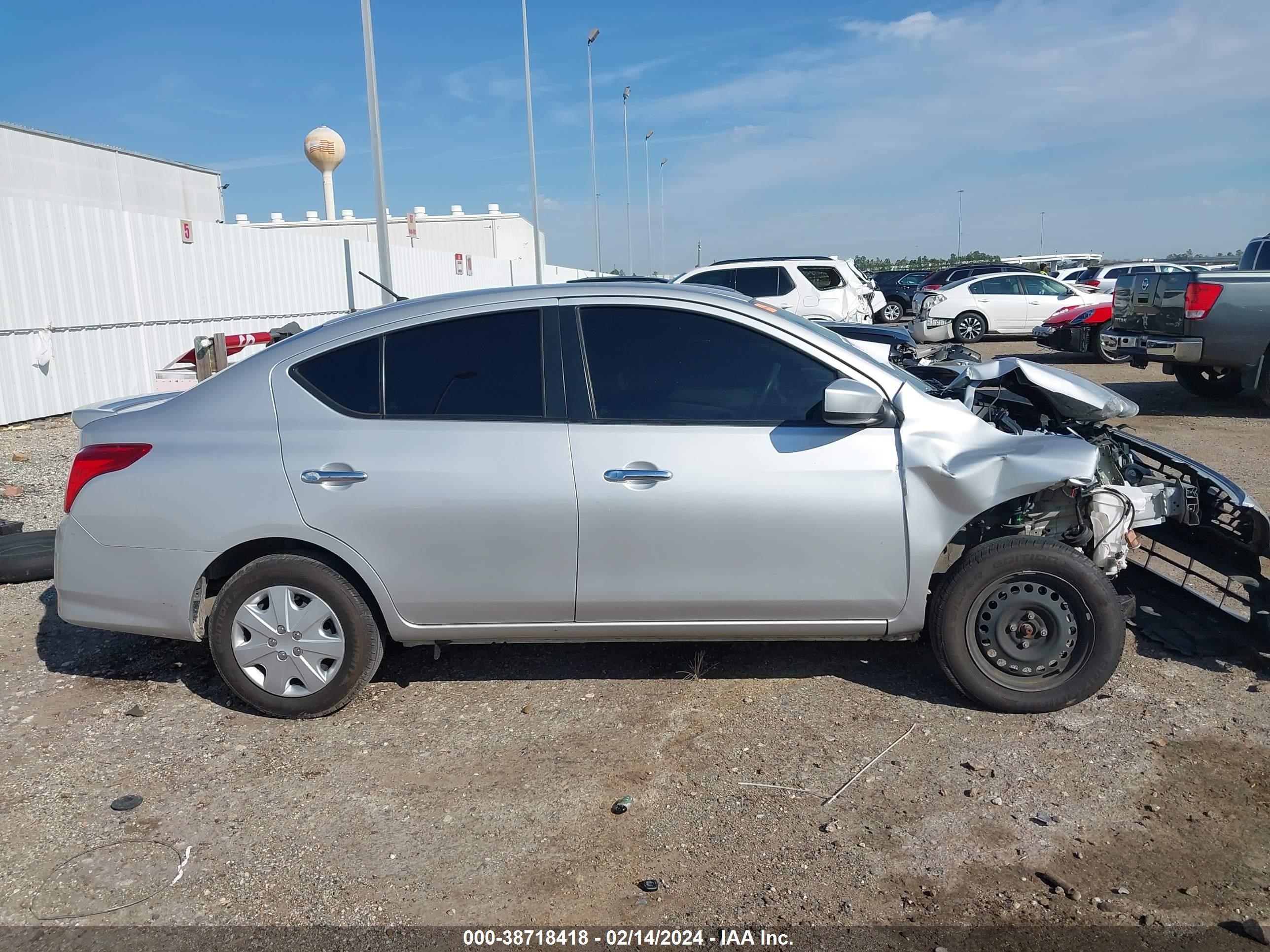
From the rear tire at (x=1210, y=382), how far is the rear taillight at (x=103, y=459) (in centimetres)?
1264

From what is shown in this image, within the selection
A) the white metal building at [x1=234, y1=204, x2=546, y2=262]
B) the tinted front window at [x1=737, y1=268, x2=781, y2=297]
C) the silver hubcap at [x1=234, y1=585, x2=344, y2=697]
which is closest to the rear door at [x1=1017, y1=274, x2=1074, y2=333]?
the tinted front window at [x1=737, y1=268, x2=781, y2=297]

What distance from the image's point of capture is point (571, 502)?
3756 mm

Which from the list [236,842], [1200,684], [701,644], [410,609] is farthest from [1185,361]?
[236,842]

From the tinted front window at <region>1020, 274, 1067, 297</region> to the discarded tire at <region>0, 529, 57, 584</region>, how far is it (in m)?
21.7

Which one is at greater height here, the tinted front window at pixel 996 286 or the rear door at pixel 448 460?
the tinted front window at pixel 996 286

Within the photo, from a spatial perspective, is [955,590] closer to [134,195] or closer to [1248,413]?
[1248,413]

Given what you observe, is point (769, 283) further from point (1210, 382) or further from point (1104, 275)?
A: point (1104, 275)

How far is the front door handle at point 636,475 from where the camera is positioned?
373cm

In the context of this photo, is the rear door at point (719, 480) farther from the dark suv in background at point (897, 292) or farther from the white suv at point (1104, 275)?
Result: the white suv at point (1104, 275)

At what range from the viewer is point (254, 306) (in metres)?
16.8

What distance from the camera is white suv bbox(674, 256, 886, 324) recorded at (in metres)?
16.5

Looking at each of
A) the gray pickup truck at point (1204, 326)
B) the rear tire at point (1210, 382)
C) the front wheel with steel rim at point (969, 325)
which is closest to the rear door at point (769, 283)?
the gray pickup truck at point (1204, 326)

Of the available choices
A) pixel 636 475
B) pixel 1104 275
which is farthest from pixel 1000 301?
pixel 636 475

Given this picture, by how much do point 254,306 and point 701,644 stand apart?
47.4 feet
